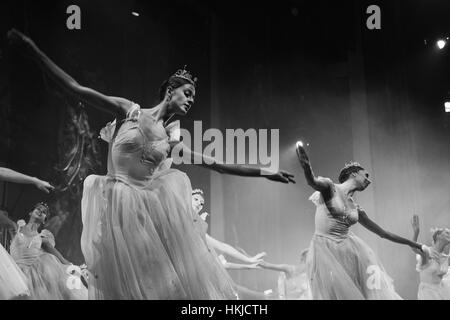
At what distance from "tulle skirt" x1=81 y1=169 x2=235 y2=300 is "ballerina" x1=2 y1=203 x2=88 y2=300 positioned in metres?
1.64

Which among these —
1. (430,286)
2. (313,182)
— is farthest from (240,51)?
(430,286)

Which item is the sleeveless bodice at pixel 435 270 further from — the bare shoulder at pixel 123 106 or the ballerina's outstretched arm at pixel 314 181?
the bare shoulder at pixel 123 106

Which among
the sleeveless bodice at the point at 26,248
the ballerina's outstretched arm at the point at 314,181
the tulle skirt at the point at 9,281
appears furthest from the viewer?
the sleeveless bodice at the point at 26,248

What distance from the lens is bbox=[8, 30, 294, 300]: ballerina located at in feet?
9.04

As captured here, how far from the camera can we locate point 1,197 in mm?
4508

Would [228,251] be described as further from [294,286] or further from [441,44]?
[441,44]

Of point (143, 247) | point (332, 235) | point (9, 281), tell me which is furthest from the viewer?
point (332, 235)

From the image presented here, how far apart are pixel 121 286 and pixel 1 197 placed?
7.27 feet

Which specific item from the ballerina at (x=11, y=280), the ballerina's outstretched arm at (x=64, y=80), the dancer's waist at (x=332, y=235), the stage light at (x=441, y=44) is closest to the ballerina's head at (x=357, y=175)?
the dancer's waist at (x=332, y=235)

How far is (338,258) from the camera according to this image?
3.74m

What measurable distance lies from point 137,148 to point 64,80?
51 cm

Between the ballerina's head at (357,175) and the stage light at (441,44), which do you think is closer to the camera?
the ballerina's head at (357,175)

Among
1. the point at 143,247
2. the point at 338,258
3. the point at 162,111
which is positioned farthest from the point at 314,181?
the point at 143,247

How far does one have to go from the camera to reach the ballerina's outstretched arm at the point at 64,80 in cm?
271
